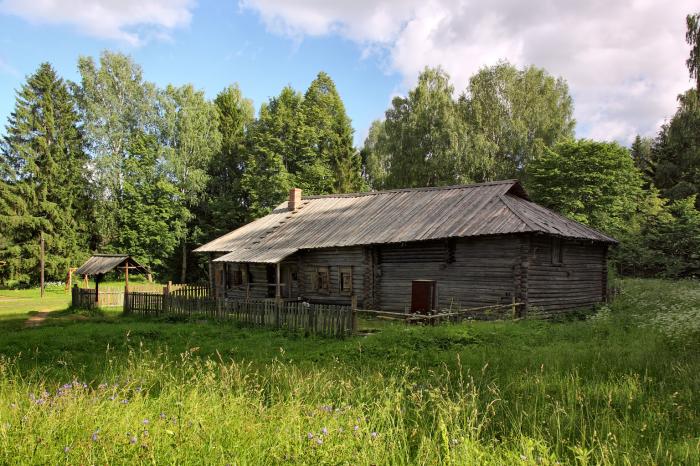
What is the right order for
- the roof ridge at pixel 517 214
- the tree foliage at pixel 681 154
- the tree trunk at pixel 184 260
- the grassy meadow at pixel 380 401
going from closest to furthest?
the grassy meadow at pixel 380 401 < the roof ridge at pixel 517 214 < the tree foliage at pixel 681 154 < the tree trunk at pixel 184 260

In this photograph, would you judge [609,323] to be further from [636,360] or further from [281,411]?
[281,411]

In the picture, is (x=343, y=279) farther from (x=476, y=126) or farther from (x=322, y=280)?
(x=476, y=126)

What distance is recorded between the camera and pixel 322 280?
979 inches

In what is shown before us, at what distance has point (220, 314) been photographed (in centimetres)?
1855

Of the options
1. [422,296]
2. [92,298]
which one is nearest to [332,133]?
[92,298]

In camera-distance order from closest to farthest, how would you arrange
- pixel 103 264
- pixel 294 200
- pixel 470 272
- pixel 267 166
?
pixel 470 272
pixel 103 264
pixel 294 200
pixel 267 166

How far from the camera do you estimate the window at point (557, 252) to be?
20.6 meters

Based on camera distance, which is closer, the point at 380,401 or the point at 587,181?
the point at 380,401

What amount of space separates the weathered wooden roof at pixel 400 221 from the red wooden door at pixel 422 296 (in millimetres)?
2233

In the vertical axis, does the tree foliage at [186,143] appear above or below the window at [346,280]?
above

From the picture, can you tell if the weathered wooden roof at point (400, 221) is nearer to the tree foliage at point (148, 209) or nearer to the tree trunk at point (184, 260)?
the tree foliage at point (148, 209)

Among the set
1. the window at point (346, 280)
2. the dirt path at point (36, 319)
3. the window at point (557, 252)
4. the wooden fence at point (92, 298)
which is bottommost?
the dirt path at point (36, 319)

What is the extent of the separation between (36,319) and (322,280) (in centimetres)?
1298

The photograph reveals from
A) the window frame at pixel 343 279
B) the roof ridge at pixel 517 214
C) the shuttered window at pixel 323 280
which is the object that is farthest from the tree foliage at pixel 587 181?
the shuttered window at pixel 323 280
